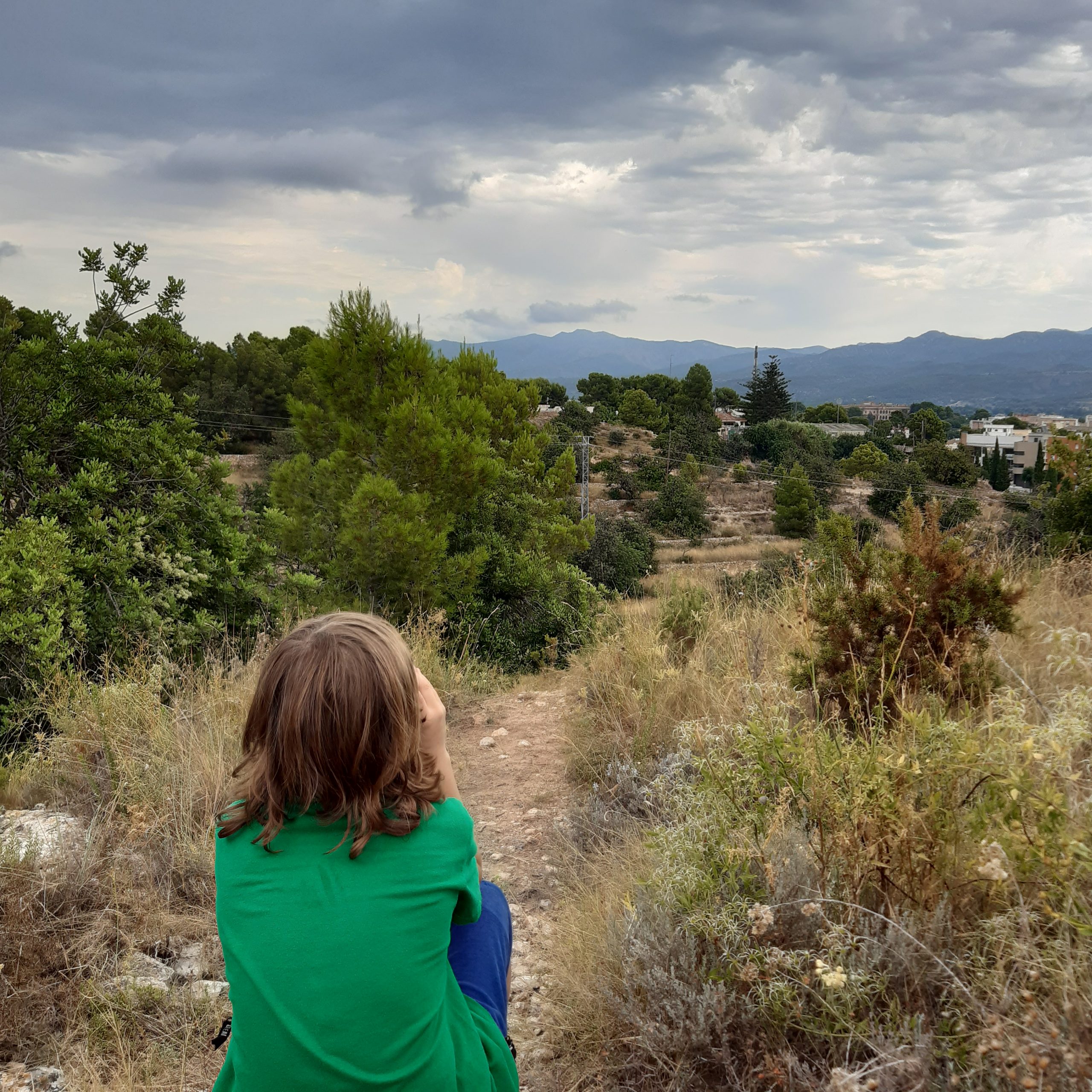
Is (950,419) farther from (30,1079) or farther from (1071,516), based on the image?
(30,1079)

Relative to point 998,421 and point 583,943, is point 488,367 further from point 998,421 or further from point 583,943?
point 998,421

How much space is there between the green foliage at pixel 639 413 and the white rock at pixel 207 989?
47.3 m

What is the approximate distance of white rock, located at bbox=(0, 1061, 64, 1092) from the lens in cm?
192

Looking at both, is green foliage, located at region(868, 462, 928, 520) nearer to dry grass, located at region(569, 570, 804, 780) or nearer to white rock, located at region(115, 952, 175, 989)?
dry grass, located at region(569, 570, 804, 780)

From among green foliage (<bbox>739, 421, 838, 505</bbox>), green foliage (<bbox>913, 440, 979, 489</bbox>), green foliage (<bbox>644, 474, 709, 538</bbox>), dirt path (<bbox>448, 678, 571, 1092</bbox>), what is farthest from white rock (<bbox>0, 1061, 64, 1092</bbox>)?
green foliage (<bbox>913, 440, 979, 489</bbox>)

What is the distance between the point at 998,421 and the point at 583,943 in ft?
397

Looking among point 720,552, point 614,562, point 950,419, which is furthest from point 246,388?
Answer: point 950,419

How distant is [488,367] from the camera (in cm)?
1531

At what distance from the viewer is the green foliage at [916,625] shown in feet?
10.4

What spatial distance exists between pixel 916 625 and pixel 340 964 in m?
2.84

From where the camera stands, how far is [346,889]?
124cm

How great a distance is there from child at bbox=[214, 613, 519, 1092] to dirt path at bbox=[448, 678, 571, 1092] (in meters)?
0.83

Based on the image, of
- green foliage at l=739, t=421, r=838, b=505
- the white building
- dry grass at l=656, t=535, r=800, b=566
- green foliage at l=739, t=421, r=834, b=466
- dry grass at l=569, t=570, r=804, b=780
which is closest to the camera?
dry grass at l=569, t=570, r=804, b=780

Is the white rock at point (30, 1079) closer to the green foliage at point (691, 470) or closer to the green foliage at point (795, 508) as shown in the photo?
the green foliage at point (795, 508)
